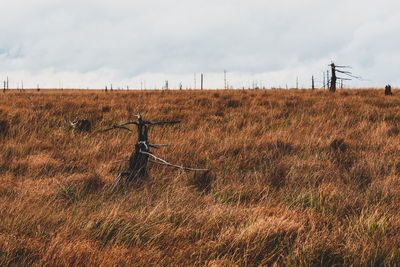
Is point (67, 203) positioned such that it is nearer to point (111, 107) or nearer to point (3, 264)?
point (3, 264)

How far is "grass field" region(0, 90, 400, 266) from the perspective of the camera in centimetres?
178

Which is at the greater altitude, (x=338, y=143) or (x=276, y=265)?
(x=338, y=143)

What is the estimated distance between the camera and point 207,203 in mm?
2582

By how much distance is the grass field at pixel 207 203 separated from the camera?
5.85 feet

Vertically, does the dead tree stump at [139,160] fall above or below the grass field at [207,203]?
above

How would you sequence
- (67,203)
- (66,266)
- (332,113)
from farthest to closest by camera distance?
1. (332,113)
2. (67,203)
3. (66,266)

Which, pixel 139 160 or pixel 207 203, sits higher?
pixel 139 160

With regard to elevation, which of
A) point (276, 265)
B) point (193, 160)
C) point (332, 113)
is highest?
point (332, 113)

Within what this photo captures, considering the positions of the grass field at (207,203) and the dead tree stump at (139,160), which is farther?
the dead tree stump at (139,160)

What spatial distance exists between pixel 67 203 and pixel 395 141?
17.3 feet

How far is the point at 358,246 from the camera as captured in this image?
1.81m

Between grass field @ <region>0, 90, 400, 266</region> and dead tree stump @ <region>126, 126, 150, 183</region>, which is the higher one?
dead tree stump @ <region>126, 126, 150, 183</region>

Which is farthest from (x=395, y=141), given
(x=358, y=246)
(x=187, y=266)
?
(x=187, y=266)

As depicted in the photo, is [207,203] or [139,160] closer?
[207,203]
